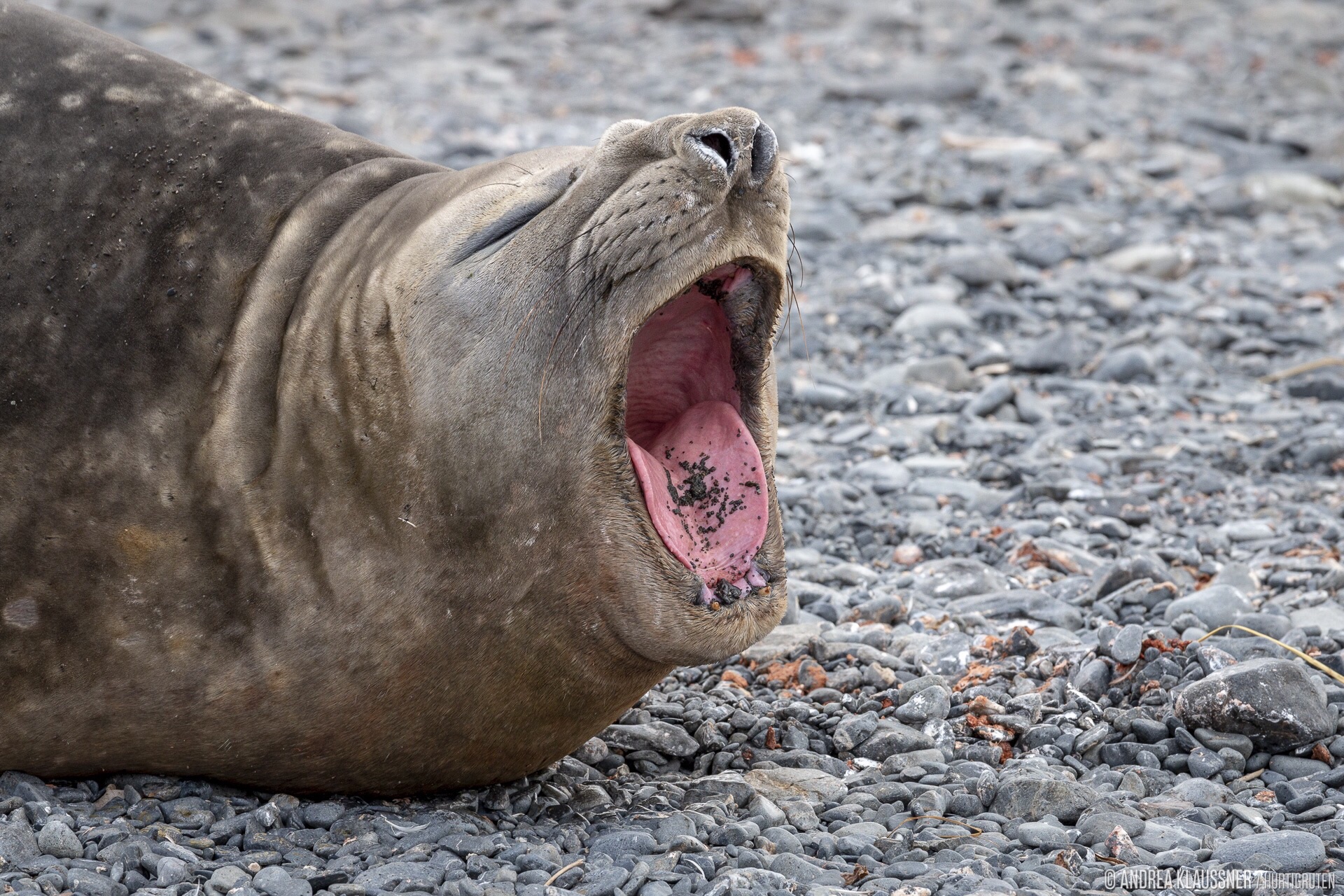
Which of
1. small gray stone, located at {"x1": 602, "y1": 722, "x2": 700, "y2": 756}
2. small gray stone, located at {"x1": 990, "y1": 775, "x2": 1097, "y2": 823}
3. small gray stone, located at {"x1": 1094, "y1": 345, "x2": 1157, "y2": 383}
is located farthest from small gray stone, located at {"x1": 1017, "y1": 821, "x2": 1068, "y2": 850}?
small gray stone, located at {"x1": 1094, "y1": 345, "x2": 1157, "y2": 383}

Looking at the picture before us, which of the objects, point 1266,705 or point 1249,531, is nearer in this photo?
point 1266,705

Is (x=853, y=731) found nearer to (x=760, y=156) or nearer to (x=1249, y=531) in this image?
(x=760, y=156)

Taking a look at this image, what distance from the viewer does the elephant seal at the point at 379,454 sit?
323 cm

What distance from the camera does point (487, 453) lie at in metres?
3.23

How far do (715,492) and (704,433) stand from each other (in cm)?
15

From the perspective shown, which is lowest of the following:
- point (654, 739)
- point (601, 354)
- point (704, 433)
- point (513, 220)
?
point (654, 739)

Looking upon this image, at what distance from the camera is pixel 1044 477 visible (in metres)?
6.03

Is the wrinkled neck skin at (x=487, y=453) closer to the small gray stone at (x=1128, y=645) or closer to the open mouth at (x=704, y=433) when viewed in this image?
the open mouth at (x=704, y=433)

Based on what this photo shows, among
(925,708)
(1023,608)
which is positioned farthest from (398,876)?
(1023,608)

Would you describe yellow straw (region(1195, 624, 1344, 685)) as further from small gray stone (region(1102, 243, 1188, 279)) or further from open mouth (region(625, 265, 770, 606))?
small gray stone (region(1102, 243, 1188, 279))

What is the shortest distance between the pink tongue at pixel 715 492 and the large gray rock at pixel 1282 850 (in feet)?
3.74

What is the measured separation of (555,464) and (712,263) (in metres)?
0.52

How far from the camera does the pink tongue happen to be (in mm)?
3387

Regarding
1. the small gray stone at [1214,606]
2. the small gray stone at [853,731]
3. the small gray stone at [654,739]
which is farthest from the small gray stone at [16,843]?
the small gray stone at [1214,606]
